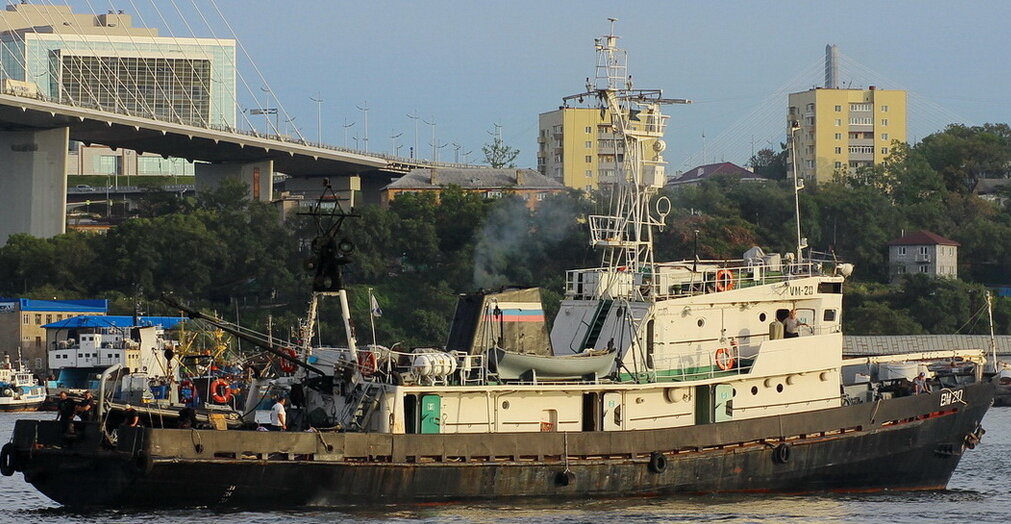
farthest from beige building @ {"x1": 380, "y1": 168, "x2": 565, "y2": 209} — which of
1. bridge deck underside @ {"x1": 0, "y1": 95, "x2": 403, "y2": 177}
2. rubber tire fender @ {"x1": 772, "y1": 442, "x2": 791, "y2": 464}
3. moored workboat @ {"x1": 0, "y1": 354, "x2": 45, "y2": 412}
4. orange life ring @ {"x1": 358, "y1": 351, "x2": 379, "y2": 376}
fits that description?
orange life ring @ {"x1": 358, "y1": 351, "x2": 379, "y2": 376}

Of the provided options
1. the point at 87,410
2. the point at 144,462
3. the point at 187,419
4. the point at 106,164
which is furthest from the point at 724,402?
the point at 106,164

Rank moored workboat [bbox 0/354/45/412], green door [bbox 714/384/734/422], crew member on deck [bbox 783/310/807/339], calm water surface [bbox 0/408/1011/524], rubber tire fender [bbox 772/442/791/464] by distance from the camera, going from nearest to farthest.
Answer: calm water surface [bbox 0/408/1011/524]
rubber tire fender [bbox 772/442/791/464]
green door [bbox 714/384/734/422]
crew member on deck [bbox 783/310/807/339]
moored workboat [bbox 0/354/45/412]

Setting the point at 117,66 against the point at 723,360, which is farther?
the point at 117,66

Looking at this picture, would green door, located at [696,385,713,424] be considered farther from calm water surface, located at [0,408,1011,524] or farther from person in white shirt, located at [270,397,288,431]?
person in white shirt, located at [270,397,288,431]

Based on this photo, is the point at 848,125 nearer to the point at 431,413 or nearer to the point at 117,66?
the point at 117,66

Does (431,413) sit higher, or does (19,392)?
(431,413)

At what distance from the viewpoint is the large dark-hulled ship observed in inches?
1271

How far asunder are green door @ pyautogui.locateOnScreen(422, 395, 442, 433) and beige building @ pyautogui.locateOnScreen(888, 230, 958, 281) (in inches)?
2733

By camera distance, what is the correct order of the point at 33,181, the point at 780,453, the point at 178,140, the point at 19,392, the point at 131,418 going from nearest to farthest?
the point at 131,418 < the point at 780,453 < the point at 19,392 < the point at 33,181 < the point at 178,140

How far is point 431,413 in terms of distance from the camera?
110 feet

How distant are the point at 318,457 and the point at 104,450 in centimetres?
385

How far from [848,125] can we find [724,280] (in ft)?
332

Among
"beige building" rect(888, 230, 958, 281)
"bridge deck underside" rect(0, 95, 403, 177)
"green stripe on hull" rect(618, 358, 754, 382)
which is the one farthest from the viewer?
"beige building" rect(888, 230, 958, 281)

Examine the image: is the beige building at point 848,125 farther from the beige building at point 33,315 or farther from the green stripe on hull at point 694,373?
the green stripe on hull at point 694,373
